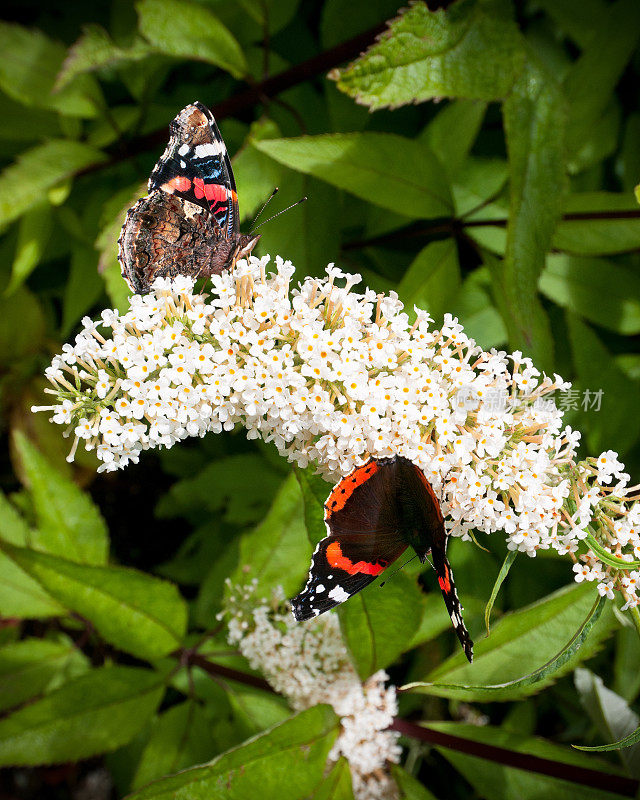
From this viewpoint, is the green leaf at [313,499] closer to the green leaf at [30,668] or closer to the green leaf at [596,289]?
the green leaf at [596,289]

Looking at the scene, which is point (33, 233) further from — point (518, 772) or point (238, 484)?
point (518, 772)

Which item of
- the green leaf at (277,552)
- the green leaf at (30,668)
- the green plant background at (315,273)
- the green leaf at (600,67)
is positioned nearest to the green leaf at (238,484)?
the green plant background at (315,273)

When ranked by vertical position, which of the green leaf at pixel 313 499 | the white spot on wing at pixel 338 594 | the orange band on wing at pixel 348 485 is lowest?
the white spot on wing at pixel 338 594

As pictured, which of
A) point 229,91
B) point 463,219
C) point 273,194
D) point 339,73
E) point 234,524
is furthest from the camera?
point 234,524

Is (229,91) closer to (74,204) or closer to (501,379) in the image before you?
(74,204)

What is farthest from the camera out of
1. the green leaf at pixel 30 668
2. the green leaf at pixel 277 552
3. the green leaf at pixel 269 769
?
the green leaf at pixel 30 668

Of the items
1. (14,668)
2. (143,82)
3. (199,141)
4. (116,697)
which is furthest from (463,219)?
(14,668)

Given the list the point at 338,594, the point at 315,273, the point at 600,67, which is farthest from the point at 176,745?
the point at 600,67
